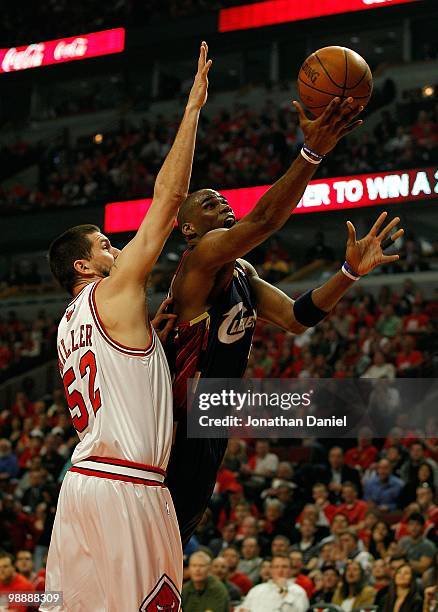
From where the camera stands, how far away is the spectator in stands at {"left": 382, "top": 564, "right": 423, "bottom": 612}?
6465 millimetres

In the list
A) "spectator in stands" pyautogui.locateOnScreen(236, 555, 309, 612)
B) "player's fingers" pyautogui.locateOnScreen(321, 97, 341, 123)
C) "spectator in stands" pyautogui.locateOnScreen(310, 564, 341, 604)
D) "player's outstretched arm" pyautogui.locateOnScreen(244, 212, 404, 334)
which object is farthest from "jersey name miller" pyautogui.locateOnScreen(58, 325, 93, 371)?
"spectator in stands" pyautogui.locateOnScreen(310, 564, 341, 604)

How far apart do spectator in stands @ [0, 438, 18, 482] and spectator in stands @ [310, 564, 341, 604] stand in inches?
196

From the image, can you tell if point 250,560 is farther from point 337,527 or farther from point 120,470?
point 120,470

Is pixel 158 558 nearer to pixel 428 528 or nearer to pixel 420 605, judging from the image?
pixel 420 605

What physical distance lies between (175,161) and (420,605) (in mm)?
4226

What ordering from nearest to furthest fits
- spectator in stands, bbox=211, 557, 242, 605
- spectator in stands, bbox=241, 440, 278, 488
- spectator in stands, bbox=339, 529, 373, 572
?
1. spectator in stands, bbox=339, 529, 373, 572
2. spectator in stands, bbox=211, 557, 242, 605
3. spectator in stands, bbox=241, 440, 278, 488

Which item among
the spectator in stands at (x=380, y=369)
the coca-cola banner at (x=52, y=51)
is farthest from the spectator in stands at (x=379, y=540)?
the coca-cola banner at (x=52, y=51)

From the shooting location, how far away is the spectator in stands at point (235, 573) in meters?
7.58

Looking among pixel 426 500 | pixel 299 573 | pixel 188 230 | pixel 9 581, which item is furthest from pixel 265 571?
pixel 188 230

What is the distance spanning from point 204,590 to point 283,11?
5186mm

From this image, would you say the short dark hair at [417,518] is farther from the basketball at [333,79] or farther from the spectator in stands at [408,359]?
the basketball at [333,79]

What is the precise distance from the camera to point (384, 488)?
8406 mm

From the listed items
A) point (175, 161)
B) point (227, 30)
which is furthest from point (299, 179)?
point (227, 30)

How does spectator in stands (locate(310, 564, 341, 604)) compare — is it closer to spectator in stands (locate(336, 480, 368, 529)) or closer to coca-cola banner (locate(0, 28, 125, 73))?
spectator in stands (locate(336, 480, 368, 529))
